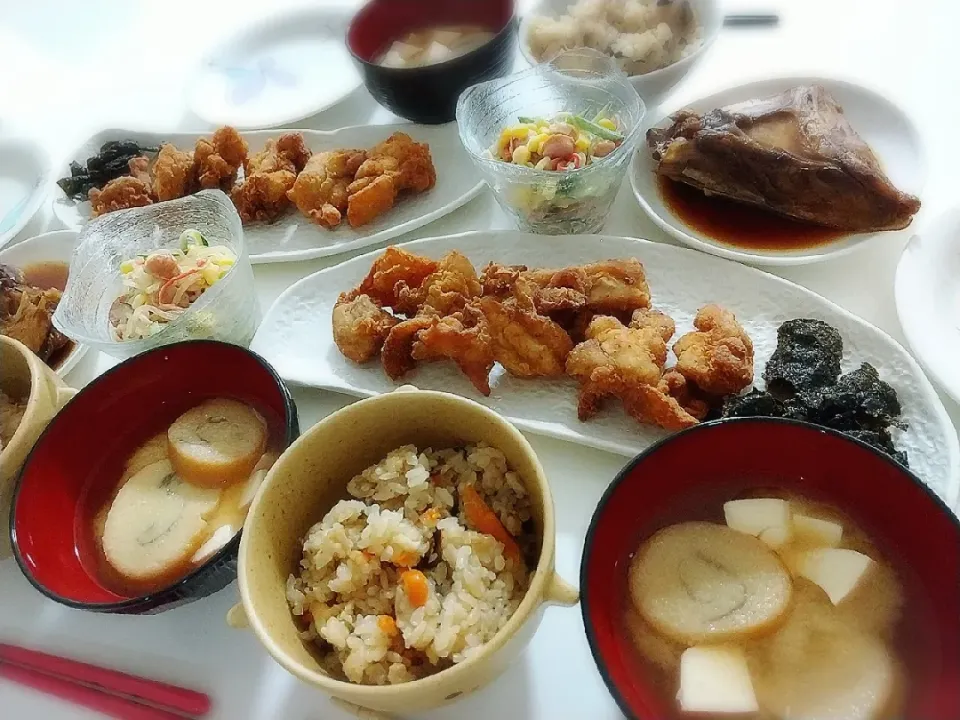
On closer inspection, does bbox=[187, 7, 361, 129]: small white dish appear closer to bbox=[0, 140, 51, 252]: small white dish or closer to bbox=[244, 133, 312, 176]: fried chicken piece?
bbox=[244, 133, 312, 176]: fried chicken piece

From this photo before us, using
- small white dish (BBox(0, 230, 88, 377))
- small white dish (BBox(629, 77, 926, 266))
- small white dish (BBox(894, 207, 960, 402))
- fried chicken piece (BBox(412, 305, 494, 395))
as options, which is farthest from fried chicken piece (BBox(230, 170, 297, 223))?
small white dish (BBox(894, 207, 960, 402))

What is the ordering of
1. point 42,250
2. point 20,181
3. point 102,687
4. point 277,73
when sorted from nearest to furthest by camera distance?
point 102,687 → point 42,250 → point 20,181 → point 277,73

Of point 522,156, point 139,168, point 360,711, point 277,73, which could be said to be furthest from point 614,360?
point 277,73

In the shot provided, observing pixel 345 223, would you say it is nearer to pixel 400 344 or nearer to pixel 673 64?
pixel 400 344

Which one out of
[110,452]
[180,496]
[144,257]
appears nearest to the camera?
[180,496]

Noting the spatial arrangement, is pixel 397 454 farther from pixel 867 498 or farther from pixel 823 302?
pixel 823 302

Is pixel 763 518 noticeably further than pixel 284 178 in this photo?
No
